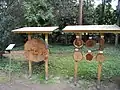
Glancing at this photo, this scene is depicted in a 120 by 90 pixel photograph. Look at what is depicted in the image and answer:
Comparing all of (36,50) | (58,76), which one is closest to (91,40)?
(58,76)

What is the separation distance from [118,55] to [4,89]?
5.87m

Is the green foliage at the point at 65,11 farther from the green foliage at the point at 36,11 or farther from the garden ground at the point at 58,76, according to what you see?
the garden ground at the point at 58,76

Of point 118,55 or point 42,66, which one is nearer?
point 42,66

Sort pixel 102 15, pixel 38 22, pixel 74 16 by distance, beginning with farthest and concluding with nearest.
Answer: pixel 102 15
pixel 74 16
pixel 38 22

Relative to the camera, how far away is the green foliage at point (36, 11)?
8525 mm

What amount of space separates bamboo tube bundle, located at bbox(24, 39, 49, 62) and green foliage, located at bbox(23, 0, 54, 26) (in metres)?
2.36

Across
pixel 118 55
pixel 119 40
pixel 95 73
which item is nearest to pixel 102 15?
pixel 119 40

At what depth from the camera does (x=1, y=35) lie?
7691 millimetres

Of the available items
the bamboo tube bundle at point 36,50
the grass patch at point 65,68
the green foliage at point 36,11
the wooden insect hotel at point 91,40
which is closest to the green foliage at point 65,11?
the green foliage at point 36,11

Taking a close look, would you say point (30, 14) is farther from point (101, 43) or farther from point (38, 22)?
point (101, 43)

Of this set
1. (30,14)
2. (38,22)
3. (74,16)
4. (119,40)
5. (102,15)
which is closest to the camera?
(30,14)

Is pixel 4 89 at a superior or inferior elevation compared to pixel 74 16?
inferior

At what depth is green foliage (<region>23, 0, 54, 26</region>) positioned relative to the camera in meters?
8.52

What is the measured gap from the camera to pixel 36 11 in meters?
8.80
